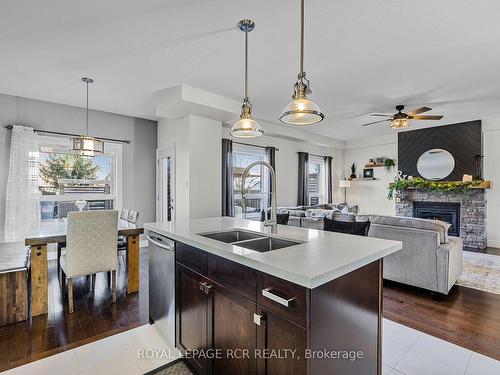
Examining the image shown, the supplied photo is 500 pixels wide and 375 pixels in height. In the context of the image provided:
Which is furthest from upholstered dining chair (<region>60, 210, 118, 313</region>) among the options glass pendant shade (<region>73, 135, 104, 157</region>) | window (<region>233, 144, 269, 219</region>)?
window (<region>233, 144, 269, 219</region>)

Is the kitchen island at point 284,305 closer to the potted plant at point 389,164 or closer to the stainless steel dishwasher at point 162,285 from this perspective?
the stainless steel dishwasher at point 162,285

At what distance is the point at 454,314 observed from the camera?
8.54 ft

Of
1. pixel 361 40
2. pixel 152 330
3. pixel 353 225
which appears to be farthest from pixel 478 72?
pixel 152 330

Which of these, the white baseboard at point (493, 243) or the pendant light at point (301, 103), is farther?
the white baseboard at point (493, 243)

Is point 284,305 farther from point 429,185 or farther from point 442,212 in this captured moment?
point 442,212

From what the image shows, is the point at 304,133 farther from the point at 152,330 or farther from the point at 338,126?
the point at 152,330

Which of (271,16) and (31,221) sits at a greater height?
(271,16)

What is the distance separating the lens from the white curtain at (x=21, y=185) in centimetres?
406

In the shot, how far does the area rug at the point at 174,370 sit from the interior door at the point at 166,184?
3271 mm

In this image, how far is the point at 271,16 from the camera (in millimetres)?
2268

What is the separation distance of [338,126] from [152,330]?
5.63 metres

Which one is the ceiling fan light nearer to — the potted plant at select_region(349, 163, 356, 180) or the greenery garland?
the greenery garland

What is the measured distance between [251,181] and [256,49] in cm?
376

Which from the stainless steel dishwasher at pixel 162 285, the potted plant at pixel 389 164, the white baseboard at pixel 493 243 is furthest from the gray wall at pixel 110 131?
the white baseboard at pixel 493 243
